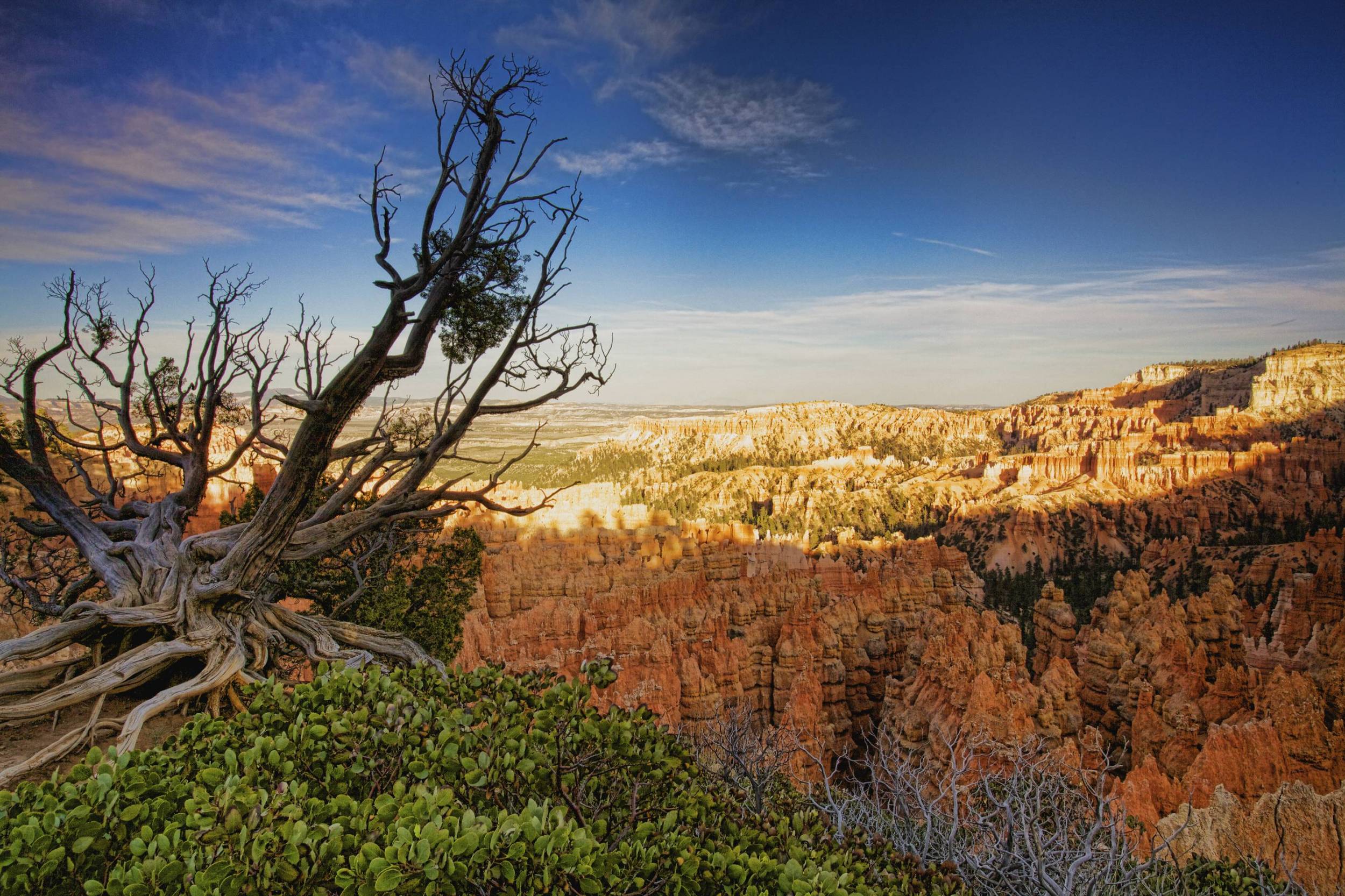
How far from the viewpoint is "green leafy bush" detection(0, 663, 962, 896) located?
2.39 m

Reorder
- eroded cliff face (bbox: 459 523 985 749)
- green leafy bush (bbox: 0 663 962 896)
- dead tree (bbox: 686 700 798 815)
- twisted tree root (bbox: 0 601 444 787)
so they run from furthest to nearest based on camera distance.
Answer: eroded cliff face (bbox: 459 523 985 749) → dead tree (bbox: 686 700 798 815) → twisted tree root (bbox: 0 601 444 787) → green leafy bush (bbox: 0 663 962 896)

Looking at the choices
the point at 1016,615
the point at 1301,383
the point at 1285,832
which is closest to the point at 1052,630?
the point at 1016,615

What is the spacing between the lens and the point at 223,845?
2479mm

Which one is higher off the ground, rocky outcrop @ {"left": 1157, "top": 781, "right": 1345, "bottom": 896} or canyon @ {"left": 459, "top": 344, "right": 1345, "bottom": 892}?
rocky outcrop @ {"left": 1157, "top": 781, "right": 1345, "bottom": 896}

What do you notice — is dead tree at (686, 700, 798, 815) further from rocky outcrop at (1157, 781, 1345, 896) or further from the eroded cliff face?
the eroded cliff face

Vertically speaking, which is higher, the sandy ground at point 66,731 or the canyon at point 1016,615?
the sandy ground at point 66,731

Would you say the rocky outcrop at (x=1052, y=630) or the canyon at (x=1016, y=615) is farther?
the rocky outcrop at (x=1052, y=630)

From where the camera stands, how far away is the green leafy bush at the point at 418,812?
7.83 feet

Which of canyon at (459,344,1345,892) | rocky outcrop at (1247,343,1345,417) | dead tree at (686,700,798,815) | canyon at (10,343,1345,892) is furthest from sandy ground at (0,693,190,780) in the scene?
rocky outcrop at (1247,343,1345,417)

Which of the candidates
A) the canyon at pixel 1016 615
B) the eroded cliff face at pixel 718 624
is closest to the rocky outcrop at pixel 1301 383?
the canyon at pixel 1016 615

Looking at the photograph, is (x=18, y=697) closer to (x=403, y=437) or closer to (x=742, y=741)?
(x=403, y=437)

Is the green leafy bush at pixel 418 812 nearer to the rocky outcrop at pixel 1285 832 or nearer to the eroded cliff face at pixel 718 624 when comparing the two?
the rocky outcrop at pixel 1285 832

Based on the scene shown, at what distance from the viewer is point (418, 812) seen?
2.59 metres

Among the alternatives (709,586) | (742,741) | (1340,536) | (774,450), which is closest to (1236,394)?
(774,450)
